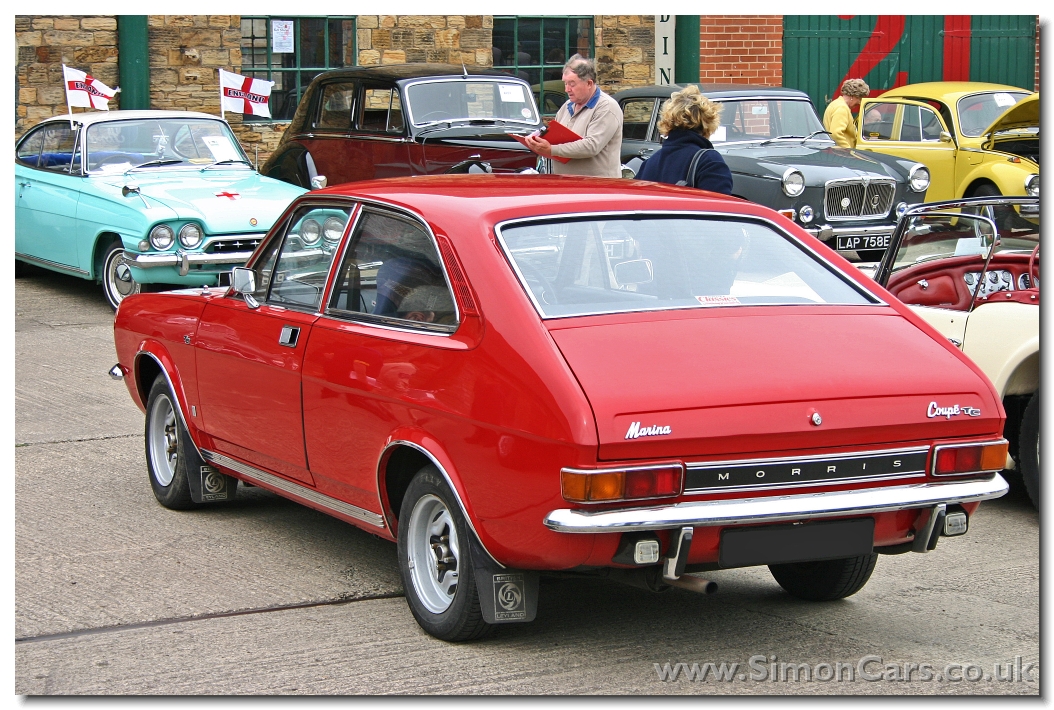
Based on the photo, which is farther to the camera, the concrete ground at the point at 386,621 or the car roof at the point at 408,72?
the car roof at the point at 408,72

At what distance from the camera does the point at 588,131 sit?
340 inches

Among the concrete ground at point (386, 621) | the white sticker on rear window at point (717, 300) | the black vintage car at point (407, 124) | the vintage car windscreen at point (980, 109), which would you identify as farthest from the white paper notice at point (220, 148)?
the white sticker on rear window at point (717, 300)

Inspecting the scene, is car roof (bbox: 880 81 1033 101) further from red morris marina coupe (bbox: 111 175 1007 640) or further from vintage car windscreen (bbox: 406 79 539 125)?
red morris marina coupe (bbox: 111 175 1007 640)

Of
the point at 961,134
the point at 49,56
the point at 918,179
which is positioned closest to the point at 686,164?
the point at 918,179

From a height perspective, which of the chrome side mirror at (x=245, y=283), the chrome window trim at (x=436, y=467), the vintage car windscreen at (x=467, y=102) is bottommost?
the chrome window trim at (x=436, y=467)

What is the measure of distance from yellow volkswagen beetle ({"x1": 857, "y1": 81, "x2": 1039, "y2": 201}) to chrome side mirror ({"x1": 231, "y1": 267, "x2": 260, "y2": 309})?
1102cm

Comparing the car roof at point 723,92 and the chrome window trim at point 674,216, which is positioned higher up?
the car roof at point 723,92

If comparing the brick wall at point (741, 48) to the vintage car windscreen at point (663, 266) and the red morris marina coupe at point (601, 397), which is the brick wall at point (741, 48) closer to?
the red morris marina coupe at point (601, 397)

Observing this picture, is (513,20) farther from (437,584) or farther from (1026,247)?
(437,584)

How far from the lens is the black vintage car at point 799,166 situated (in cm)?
1261

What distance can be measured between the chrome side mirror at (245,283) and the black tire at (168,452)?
86 centimetres

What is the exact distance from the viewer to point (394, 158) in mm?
12719

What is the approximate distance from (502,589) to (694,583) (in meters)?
0.59
